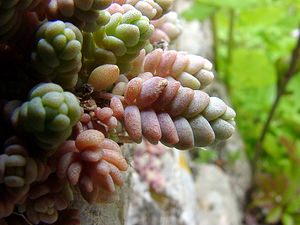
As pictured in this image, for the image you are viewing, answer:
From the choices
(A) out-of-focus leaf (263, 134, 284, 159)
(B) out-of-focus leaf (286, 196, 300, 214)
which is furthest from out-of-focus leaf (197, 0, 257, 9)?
(B) out-of-focus leaf (286, 196, 300, 214)

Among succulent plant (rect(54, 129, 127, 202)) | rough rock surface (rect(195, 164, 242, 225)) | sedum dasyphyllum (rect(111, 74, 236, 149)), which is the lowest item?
rough rock surface (rect(195, 164, 242, 225))

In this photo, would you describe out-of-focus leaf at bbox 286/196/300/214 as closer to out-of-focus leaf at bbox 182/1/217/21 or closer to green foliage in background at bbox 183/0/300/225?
green foliage in background at bbox 183/0/300/225

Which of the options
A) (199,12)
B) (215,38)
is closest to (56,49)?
(199,12)

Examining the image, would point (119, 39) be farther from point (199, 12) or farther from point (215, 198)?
point (199, 12)

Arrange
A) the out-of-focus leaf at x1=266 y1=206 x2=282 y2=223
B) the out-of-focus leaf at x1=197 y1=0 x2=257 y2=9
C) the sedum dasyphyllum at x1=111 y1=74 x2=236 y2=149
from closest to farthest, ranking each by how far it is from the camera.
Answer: the sedum dasyphyllum at x1=111 y1=74 x2=236 y2=149 < the out-of-focus leaf at x1=197 y1=0 x2=257 y2=9 < the out-of-focus leaf at x1=266 y1=206 x2=282 y2=223

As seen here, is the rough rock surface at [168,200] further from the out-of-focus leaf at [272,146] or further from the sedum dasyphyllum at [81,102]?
the out-of-focus leaf at [272,146]

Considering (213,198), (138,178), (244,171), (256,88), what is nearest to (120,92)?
(138,178)

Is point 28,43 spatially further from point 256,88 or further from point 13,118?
point 256,88
